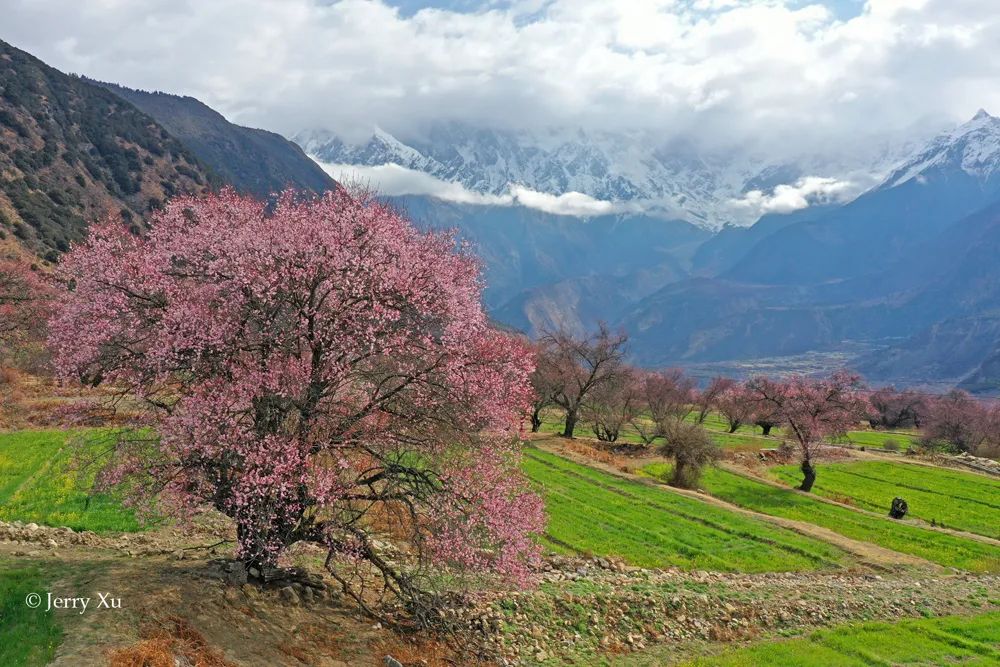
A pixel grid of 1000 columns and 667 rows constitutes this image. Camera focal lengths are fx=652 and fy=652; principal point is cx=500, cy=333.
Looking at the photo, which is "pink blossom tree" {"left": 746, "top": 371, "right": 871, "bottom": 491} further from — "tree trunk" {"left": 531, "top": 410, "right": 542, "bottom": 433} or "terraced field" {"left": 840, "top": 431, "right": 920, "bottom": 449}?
"terraced field" {"left": 840, "top": 431, "right": 920, "bottom": 449}

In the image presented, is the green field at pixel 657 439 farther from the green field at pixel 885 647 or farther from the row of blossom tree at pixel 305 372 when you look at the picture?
the row of blossom tree at pixel 305 372

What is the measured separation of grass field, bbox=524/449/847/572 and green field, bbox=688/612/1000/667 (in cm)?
837

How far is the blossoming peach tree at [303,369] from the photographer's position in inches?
612

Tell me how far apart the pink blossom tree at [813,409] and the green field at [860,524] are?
15.1 feet

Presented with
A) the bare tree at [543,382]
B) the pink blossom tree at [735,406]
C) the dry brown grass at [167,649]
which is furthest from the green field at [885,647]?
the pink blossom tree at [735,406]

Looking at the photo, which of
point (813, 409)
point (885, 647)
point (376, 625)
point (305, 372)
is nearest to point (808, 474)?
point (813, 409)

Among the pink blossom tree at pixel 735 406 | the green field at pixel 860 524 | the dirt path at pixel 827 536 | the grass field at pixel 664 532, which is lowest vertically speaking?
the grass field at pixel 664 532

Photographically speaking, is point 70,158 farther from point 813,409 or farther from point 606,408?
point 813,409

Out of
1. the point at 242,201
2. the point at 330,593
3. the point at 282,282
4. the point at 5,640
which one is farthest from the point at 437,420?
the point at 5,640

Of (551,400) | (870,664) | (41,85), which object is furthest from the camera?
(41,85)

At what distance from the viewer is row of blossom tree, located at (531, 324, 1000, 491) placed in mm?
63031

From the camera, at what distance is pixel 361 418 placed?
17.2 m

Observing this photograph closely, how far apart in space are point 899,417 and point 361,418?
508 ft

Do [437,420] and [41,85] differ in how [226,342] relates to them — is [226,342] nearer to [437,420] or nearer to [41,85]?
[437,420]
